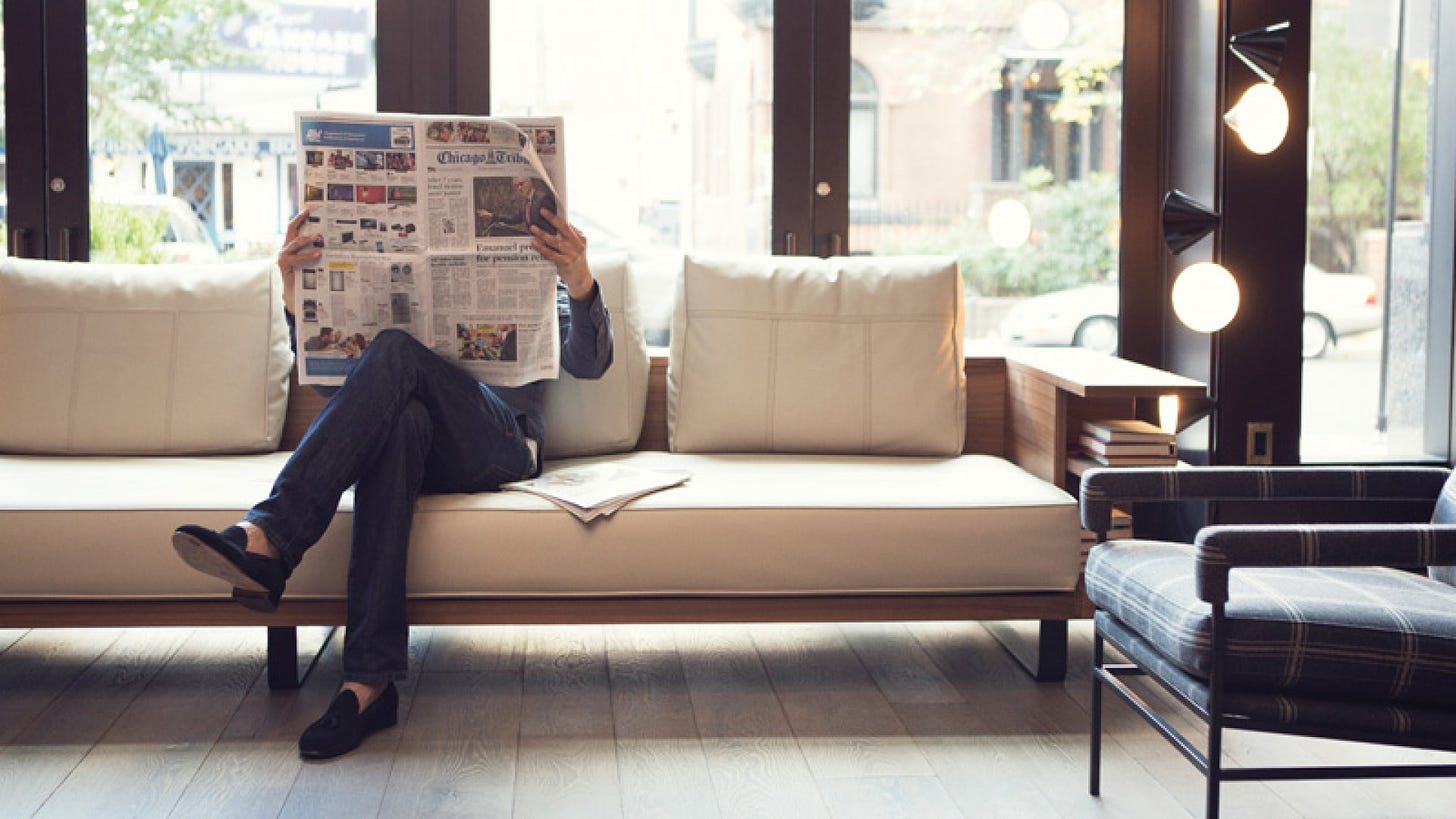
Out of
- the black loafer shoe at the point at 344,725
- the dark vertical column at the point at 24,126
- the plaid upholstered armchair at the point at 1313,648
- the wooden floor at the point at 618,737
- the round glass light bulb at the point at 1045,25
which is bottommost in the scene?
the wooden floor at the point at 618,737

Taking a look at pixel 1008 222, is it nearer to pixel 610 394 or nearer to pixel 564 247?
pixel 610 394

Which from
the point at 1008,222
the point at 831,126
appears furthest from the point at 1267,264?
the point at 831,126

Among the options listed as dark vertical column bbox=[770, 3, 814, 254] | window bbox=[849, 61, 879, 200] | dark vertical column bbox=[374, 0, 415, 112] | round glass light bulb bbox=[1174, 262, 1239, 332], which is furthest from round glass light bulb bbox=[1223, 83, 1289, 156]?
dark vertical column bbox=[374, 0, 415, 112]

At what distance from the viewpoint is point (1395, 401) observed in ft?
13.7

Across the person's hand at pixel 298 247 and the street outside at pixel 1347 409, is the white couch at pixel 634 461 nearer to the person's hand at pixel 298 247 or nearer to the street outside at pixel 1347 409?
the person's hand at pixel 298 247

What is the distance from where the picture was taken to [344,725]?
260 centimetres

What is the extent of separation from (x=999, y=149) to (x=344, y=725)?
93.6 inches

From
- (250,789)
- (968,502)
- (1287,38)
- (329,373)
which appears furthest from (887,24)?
(250,789)

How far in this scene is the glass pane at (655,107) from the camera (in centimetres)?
388

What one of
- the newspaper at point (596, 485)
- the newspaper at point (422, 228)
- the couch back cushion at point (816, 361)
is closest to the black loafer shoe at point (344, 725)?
the newspaper at point (596, 485)

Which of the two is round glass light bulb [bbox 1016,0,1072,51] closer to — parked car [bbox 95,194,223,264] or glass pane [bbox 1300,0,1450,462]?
glass pane [bbox 1300,0,1450,462]

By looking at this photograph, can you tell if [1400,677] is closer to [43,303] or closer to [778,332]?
[778,332]

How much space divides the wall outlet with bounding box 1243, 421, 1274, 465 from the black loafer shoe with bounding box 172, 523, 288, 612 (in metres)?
2.56

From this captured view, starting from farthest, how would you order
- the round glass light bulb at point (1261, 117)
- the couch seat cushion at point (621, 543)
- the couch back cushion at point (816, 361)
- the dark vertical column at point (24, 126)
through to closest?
the dark vertical column at point (24, 126) → the round glass light bulb at point (1261, 117) → the couch back cushion at point (816, 361) → the couch seat cushion at point (621, 543)
